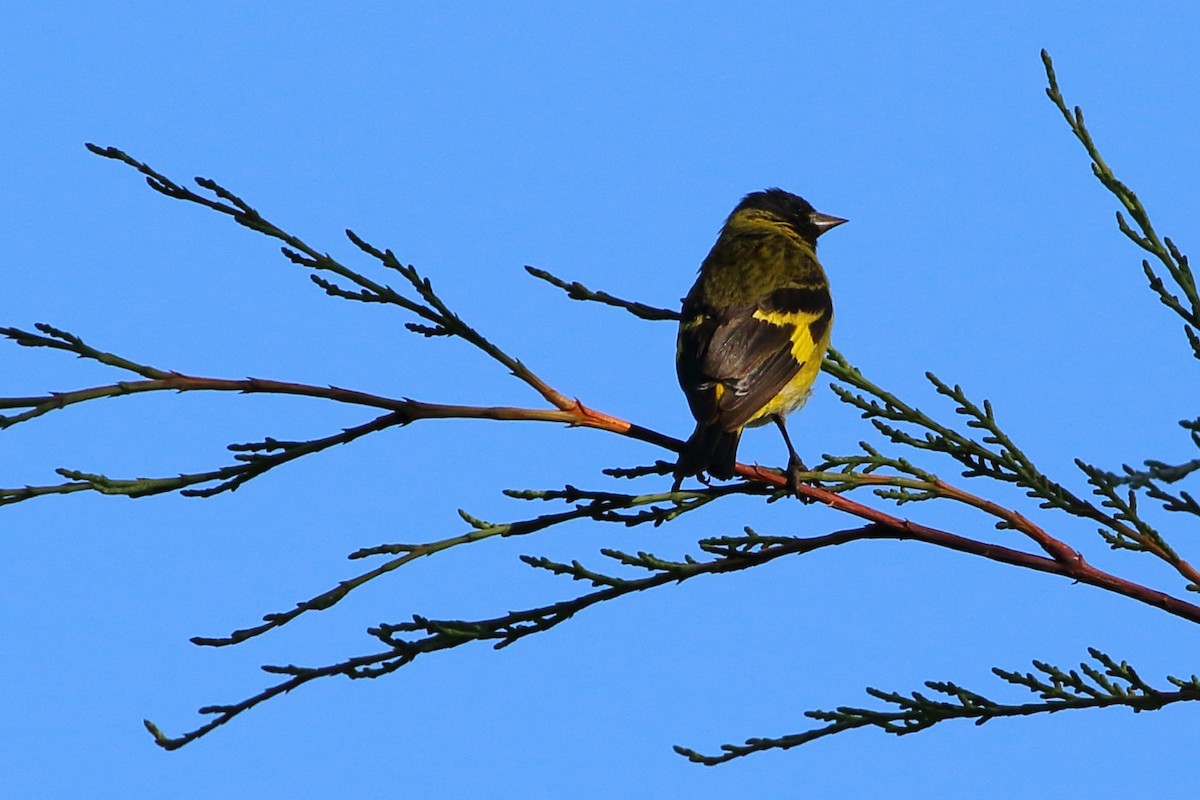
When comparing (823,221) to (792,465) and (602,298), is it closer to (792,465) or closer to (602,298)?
(792,465)

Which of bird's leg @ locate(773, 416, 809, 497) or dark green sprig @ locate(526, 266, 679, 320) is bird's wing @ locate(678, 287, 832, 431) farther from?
dark green sprig @ locate(526, 266, 679, 320)

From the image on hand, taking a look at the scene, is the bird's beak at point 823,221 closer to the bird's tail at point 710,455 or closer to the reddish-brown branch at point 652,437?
the bird's tail at point 710,455

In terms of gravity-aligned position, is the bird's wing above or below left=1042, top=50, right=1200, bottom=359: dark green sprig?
above

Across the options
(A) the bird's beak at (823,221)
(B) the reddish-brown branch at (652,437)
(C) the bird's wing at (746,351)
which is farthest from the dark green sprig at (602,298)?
(A) the bird's beak at (823,221)

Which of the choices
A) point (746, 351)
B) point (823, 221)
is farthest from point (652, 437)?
point (823, 221)

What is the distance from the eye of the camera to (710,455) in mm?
4133

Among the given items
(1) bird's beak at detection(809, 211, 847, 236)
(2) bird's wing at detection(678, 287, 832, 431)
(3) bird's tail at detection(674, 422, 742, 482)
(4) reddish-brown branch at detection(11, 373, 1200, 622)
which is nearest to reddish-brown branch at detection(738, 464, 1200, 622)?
(4) reddish-brown branch at detection(11, 373, 1200, 622)

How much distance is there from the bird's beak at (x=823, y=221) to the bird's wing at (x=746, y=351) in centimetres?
166

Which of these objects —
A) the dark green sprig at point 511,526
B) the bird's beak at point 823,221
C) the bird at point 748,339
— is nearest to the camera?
the dark green sprig at point 511,526

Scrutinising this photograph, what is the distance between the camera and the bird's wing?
5.14 meters

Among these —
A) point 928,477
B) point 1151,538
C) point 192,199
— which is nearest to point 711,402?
point 928,477

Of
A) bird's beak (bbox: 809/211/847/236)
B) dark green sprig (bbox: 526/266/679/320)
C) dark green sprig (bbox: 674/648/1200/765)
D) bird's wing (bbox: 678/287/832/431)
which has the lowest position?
dark green sprig (bbox: 674/648/1200/765)

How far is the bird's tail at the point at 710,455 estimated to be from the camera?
3908 mm

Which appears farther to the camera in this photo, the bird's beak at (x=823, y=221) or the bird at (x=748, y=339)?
the bird's beak at (x=823, y=221)
